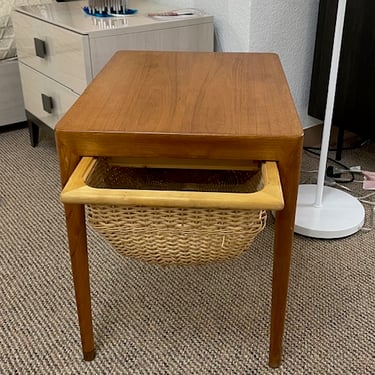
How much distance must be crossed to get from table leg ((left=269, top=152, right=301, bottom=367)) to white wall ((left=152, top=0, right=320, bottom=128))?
797 millimetres

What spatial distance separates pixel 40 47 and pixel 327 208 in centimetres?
96

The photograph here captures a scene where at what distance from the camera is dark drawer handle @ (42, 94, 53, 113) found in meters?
1.65

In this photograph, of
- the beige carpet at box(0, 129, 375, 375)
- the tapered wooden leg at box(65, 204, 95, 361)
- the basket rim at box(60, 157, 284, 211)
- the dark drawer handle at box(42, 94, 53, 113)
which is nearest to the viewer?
the basket rim at box(60, 157, 284, 211)

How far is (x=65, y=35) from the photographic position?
4.62 feet

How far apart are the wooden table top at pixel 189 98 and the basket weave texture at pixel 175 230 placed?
113 millimetres

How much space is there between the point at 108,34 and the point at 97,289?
2.14ft

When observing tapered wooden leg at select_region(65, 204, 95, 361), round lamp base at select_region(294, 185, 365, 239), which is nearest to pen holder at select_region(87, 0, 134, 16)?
round lamp base at select_region(294, 185, 365, 239)

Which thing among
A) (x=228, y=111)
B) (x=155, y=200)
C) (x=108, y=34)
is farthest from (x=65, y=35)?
(x=155, y=200)

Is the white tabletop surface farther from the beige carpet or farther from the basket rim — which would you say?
the basket rim

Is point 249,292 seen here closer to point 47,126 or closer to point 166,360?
point 166,360

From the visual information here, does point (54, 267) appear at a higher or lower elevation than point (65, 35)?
lower

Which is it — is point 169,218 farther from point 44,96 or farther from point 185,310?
point 44,96

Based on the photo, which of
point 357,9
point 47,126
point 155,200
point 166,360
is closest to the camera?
point 155,200

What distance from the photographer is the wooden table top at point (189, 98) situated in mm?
805
